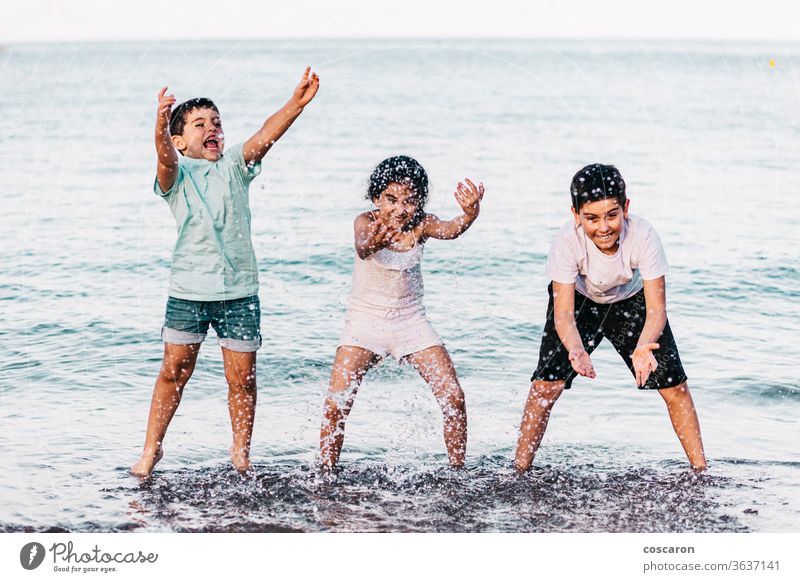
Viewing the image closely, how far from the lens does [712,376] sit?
22.9ft

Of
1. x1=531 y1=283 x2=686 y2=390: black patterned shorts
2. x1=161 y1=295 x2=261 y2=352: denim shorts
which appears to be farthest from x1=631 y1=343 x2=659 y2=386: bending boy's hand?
x1=161 y1=295 x2=261 y2=352: denim shorts

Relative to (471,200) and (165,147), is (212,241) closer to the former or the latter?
(165,147)

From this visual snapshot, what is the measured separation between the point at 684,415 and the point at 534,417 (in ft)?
2.36

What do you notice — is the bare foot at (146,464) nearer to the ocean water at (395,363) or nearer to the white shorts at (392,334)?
the ocean water at (395,363)

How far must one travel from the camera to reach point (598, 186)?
4676 millimetres

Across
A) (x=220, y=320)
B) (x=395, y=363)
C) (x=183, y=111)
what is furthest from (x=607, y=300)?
(x=395, y=363)

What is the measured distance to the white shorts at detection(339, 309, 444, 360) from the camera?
4.94 m

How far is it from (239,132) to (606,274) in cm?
1639

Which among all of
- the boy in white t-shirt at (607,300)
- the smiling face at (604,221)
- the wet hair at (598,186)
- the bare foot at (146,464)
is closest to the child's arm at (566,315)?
the boy in white t-shirt at (607,300)

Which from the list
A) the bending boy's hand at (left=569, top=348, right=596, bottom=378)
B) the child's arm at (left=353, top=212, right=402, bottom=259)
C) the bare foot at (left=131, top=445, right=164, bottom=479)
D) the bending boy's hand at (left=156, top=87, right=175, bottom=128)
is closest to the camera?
the bending boy's hand at (left=156, top=87, right=175, bottom=128)

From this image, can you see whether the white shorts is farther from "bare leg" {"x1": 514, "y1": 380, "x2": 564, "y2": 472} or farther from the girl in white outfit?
"bare leg" {"x1": 514, "y1": 380, "x2": 564, "y2": 472}

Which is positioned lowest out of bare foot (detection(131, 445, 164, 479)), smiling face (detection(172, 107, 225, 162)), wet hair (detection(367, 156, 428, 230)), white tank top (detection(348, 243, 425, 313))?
bare foot (detection(131, 445, 164, 479))

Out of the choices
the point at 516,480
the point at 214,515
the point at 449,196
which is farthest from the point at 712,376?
the point at 449,196
